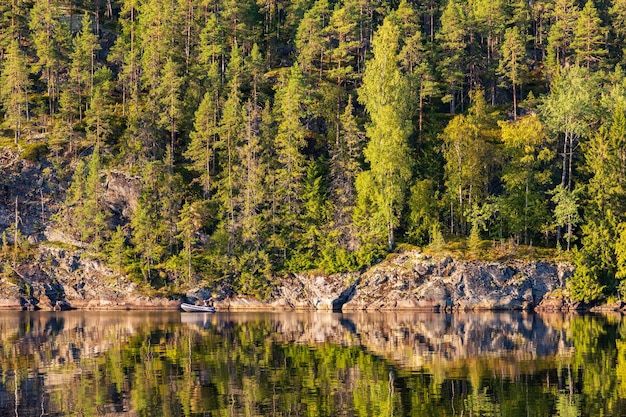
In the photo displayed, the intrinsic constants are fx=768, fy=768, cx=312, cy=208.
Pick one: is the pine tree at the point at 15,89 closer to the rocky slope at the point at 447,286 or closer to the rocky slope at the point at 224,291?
the rocky slope at the point at 224,291

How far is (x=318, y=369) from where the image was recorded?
4494 centimetres

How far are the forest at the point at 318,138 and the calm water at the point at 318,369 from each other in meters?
23.6

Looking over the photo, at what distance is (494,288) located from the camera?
292 feet

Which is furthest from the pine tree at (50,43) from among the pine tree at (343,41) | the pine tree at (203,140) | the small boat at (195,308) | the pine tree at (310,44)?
the small boat at (195,308)

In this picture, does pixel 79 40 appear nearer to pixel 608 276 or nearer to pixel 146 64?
pixel 146 64

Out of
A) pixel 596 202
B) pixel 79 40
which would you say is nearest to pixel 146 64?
pixel 79 40

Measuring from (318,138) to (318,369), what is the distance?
226 ft

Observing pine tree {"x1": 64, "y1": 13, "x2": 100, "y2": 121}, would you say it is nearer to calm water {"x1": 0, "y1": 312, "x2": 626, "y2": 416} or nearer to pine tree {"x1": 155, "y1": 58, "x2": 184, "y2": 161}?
pine tree {"x1": 155, "y1": 58, "x2": 184, "y2": 161}

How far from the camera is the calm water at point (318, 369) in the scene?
113ft

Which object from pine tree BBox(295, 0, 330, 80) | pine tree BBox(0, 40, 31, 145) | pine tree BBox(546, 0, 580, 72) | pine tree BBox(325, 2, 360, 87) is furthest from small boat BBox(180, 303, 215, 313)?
pine tree BBox(546, 0, 580, 72)

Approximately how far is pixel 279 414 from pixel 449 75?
90.2m

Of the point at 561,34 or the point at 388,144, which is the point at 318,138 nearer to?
the point at 388,144

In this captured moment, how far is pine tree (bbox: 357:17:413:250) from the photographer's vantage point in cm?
9612

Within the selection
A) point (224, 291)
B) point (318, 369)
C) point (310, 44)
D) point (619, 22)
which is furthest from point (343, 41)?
point (318, 369)
